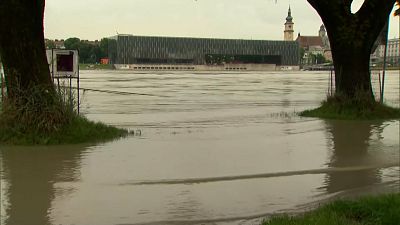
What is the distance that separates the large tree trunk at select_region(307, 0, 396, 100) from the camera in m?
15.5

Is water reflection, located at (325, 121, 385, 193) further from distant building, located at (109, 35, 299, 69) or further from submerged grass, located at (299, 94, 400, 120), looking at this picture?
distant building, located at (109, 35, 299, 69)

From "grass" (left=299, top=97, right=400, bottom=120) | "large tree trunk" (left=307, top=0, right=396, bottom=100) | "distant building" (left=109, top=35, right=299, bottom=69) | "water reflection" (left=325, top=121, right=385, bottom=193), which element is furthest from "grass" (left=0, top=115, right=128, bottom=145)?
"distant building" (left=109, top=35, right=299, bottom=69)

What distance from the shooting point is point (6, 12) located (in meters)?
9.54

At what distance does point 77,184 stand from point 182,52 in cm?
14759

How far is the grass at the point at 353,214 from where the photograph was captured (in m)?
5.02

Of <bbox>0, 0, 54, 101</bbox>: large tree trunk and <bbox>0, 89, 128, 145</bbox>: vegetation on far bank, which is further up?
<bbox>0, 0, 54, 101</bbox>: large tree trunk

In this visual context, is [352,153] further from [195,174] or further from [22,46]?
[22,46]

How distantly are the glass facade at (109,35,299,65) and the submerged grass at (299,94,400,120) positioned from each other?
132m


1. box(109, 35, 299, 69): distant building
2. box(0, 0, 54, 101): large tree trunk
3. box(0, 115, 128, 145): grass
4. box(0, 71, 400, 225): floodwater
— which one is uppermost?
box(109, 35, 299, 69): distant building

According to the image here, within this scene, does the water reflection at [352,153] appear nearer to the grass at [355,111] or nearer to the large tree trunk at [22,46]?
the grass at [355,111]

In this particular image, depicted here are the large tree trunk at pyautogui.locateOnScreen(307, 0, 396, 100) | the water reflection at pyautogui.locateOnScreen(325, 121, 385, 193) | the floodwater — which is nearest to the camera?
the floodwater

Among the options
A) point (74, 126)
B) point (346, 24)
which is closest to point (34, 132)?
point (74, 126)

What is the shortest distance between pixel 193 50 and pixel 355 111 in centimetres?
14086

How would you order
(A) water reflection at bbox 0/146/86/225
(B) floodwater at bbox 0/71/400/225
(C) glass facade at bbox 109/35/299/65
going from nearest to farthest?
1. (A) water reflection at bbox 0/146/86/225
2. (B) floodwater at bbox 0/71/400/225
3. (C) glass facade at bbox 109/35/299/65
